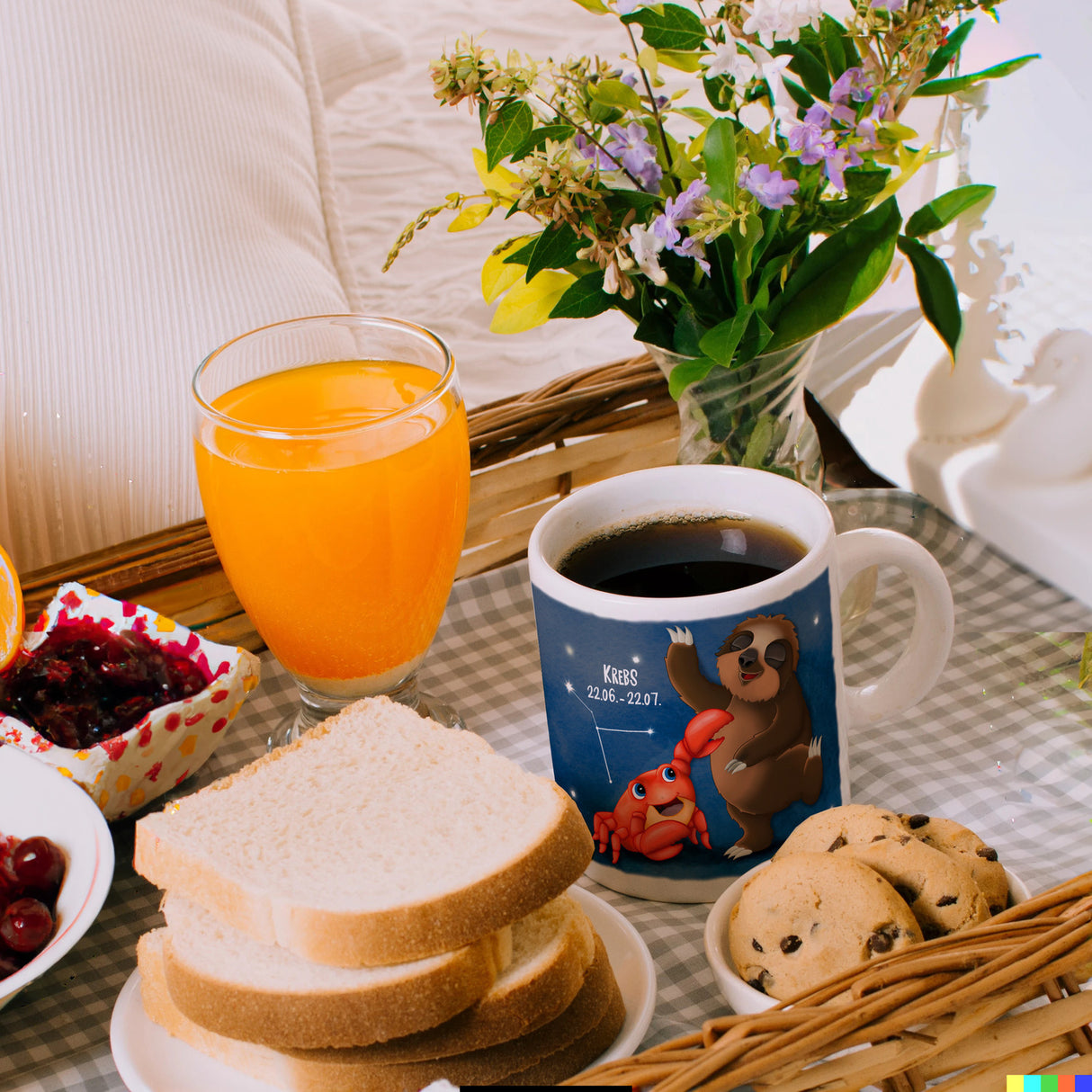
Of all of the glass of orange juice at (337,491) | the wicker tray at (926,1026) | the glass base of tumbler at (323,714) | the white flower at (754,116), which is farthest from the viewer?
the white flower at (754,116)

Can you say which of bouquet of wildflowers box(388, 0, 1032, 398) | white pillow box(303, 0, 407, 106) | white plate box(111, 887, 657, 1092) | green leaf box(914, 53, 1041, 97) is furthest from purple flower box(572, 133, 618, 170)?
white pillow box(303, 0, 407, 106)

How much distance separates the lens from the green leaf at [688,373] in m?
0.75

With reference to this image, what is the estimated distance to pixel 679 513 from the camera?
2.35 ft

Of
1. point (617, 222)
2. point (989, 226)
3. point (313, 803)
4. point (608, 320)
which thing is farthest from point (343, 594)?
point (608, 320)

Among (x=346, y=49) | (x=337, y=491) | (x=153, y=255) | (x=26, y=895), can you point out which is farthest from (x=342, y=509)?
(x=346, y=49)

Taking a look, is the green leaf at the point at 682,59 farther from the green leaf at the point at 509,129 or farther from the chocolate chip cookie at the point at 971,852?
the chocolate chip cookie at the point at 971,852

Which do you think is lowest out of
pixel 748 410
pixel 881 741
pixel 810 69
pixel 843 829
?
pixel 881 741

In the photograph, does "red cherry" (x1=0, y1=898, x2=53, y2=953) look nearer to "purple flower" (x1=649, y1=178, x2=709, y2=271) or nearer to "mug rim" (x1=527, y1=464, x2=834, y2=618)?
"mug rim" (x1=527, y1=464, x2=834, y2=618)

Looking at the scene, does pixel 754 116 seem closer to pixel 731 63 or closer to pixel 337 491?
pixel 731 63

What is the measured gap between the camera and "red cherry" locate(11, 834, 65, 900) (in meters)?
0.63

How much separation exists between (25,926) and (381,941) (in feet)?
0.63

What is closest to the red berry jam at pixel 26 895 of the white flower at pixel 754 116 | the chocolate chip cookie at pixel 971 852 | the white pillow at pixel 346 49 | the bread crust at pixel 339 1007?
the bread crust at pixel 339 1007

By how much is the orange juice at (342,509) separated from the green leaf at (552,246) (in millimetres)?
101

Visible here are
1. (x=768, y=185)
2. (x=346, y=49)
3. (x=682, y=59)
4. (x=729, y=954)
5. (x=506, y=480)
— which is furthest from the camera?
(x=346, y=49)
